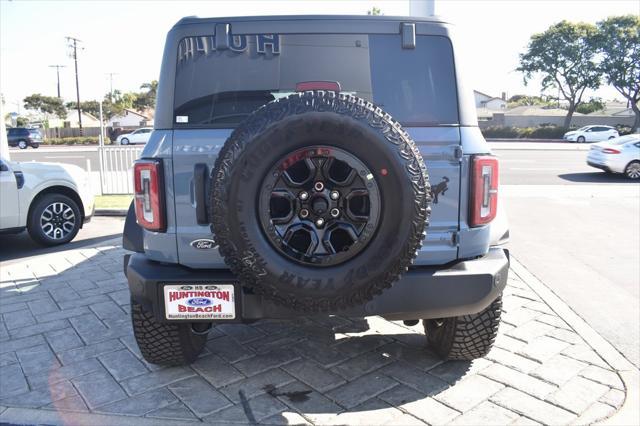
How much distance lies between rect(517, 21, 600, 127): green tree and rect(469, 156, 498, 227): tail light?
170 ft

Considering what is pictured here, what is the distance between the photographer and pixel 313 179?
7.93 ft

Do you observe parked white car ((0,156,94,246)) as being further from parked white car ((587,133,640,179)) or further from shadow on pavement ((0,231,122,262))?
parked white car ((587,133,640,179))

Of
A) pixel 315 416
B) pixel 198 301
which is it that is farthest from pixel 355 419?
pixel 198 301

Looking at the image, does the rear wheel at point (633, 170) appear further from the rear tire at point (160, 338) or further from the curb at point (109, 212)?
the rear tire at point (160, 338)

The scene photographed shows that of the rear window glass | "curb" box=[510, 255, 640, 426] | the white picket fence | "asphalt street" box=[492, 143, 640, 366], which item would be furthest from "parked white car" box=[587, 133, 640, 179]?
the rear window glass

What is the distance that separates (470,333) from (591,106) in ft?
194

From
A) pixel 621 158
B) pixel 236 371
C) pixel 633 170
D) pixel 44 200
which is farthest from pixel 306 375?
pixel 633 170

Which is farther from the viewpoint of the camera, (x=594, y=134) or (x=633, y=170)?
(x=594, y=134)

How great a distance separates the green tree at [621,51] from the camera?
45406 mm

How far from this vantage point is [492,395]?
3.06 m

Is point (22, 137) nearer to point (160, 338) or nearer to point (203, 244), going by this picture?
point (160, 338)

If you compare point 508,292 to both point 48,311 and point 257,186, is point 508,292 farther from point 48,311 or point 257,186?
point 48,311

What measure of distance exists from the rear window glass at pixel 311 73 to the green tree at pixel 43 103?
8550 centimetres

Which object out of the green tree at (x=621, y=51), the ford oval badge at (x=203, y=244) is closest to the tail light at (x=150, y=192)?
the ford oval badge at (x=203, y=244)
